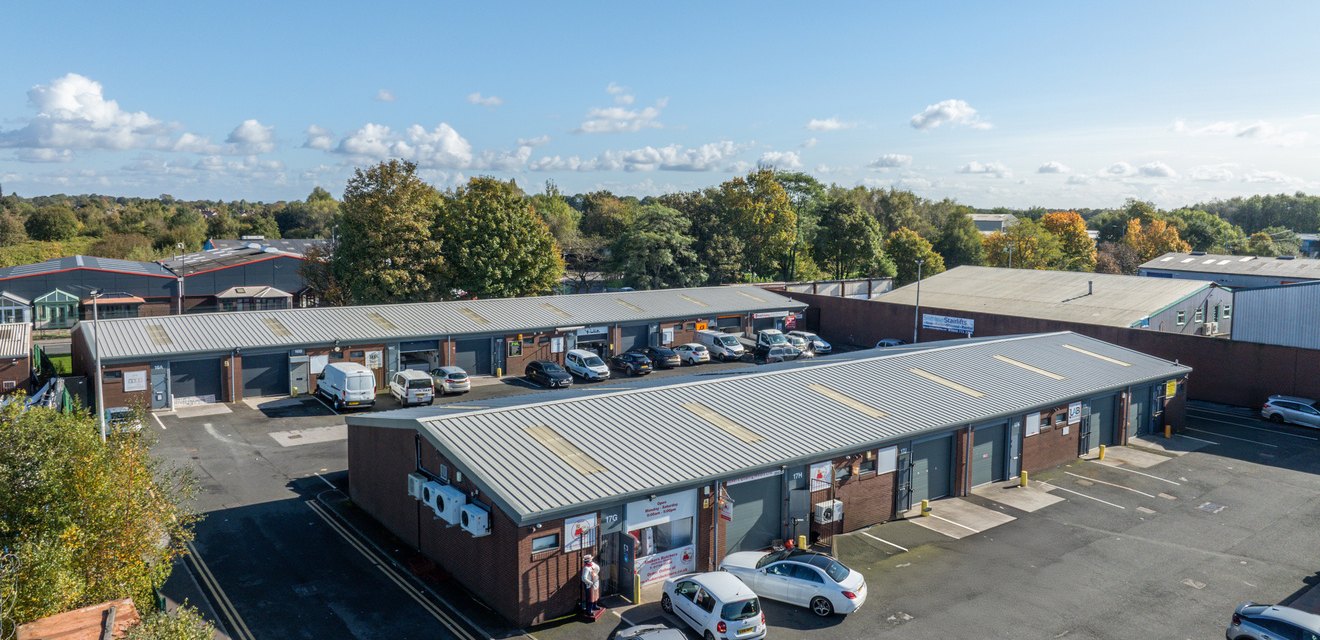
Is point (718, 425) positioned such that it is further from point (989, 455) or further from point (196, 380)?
point (196, 380)

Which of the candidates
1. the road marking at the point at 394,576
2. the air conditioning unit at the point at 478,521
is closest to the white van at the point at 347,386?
the road marking at the point at 394,576

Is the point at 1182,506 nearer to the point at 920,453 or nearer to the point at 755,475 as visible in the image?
the point at 920,453

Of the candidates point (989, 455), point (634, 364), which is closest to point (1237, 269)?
point (634, 364)

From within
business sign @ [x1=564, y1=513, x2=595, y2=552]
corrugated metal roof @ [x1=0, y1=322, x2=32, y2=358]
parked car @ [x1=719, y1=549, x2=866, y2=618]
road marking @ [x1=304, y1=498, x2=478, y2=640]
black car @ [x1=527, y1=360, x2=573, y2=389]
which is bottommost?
road marking @ [x1=304, y1=498, x2=478, y2=640]

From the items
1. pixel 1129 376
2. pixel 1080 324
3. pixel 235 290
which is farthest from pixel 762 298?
pixel 235 290

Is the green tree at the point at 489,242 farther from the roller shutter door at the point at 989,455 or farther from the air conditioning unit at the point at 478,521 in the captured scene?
the air conditioning unit at the point at 478,521

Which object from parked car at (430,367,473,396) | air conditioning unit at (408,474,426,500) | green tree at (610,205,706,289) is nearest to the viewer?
air conditioning unit at (408,474,426,500)

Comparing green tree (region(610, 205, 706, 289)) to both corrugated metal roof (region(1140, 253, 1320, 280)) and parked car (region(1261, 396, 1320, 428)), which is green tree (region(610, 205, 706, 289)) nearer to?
corrugated metal roof (region(1140, 253, 1320, 280))

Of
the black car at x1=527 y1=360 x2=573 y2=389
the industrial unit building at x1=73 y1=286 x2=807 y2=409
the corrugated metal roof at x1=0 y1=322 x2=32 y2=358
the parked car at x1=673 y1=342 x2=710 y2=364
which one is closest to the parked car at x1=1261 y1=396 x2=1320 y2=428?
the parked car at x1=673 y1=342 x2=710 y2=364
